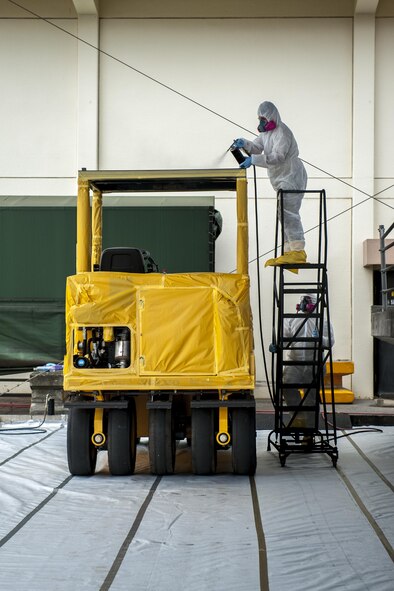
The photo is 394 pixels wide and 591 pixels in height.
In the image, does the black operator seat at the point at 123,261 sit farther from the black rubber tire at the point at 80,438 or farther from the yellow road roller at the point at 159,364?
the black rubber tire at the point at 80,438

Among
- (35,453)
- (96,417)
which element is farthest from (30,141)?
(96,417)

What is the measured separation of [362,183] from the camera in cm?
1845

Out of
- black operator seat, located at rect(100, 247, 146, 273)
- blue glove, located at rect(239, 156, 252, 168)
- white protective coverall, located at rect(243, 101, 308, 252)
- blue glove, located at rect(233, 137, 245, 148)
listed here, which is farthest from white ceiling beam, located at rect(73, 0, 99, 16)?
black operator seat, located at rect(100, 247, 146, 273)

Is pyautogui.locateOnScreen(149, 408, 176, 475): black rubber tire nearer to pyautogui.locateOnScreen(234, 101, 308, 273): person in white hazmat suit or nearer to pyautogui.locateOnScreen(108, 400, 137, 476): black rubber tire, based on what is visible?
pyautogui.locateOnScreen(108, 400, 137, 476): black rubber tire

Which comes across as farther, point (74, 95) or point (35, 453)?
point (74, 95)

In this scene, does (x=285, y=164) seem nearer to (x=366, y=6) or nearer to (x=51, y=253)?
(x=51, y=253)

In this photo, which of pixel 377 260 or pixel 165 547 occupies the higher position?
pixel 377 260

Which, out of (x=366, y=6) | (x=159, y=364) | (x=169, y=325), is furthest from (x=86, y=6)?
(x=159, y=364)

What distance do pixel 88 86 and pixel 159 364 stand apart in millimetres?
10750

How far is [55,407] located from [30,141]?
6.30m

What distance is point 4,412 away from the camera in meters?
16.4

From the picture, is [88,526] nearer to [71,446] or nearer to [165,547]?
[165,547]

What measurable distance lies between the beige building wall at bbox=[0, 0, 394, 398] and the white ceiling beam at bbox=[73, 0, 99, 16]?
3cm

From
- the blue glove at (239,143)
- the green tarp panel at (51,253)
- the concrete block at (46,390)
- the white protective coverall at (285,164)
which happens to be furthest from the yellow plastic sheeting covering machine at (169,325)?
the green tarp panel at (51,253)
